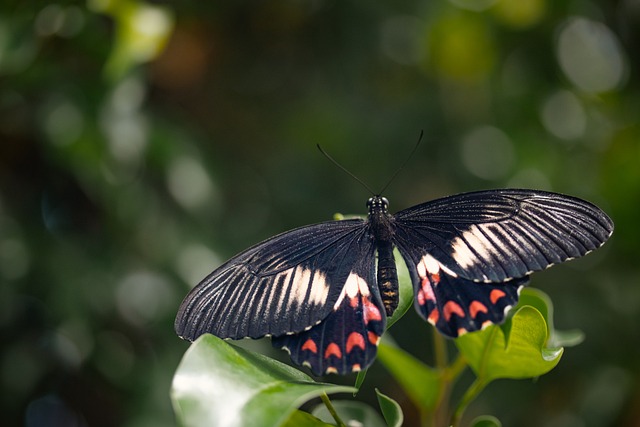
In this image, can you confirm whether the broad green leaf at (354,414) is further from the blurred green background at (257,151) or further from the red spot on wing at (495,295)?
the blurred green background at (257,151)

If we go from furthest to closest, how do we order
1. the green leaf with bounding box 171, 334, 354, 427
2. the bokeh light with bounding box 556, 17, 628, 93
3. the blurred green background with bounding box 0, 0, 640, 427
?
the bokeh light with bounding box 556, 17, 628, 93, the blurred green background with bounding box 0, 0, 640, 427, the green leaf with bounding box 171, 334, 354, 427

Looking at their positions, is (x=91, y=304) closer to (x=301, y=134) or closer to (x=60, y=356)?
(x=60, y=356)

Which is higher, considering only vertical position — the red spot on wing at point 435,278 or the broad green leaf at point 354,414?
the red spot on wing at point 435,278

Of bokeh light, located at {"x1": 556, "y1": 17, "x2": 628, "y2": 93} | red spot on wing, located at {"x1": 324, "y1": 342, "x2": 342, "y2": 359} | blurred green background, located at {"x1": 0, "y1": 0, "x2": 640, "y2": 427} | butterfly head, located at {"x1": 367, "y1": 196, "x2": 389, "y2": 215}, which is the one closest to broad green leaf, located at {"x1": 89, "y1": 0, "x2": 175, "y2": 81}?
blurred green background, located at {"x1": 0, "y1": 0, "x2": 640, "y2": 427}

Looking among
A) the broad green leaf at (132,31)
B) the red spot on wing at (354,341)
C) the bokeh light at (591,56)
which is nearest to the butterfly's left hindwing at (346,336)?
the red spot on wing at (354,341)

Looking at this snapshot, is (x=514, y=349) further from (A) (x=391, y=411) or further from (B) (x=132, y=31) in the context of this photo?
(B) (x=132, y=31)

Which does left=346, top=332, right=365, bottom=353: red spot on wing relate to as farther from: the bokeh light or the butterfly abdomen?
the bokeh light
